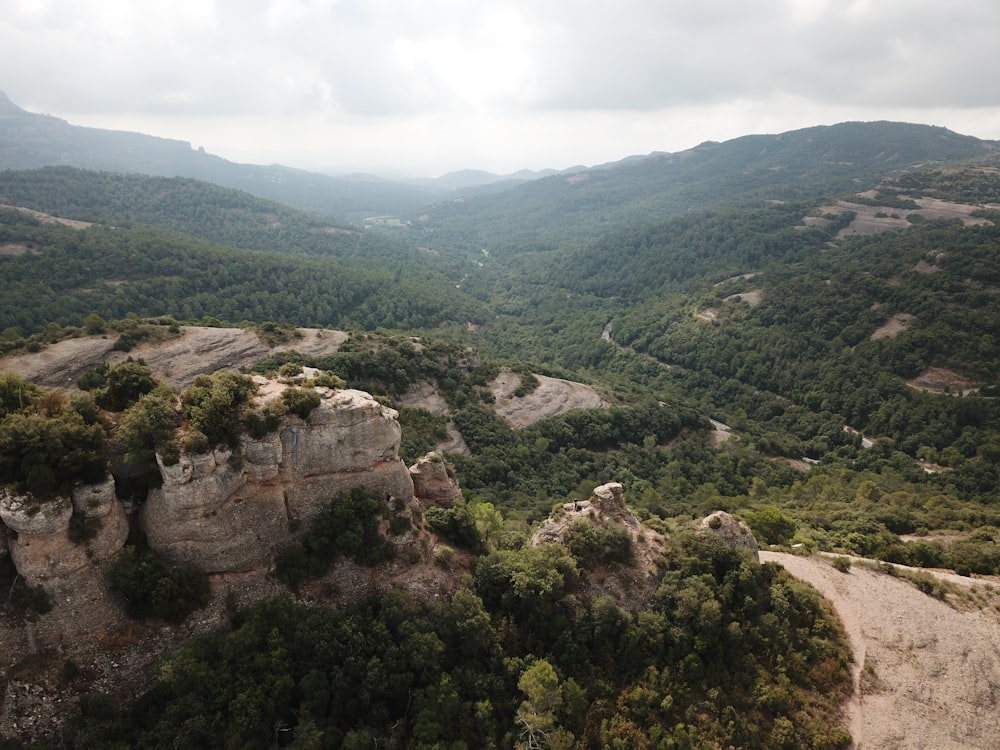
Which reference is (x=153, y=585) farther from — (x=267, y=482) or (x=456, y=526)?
(x=456, y=526)

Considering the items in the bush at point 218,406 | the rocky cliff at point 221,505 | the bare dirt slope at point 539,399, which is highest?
the bush at point 218,406

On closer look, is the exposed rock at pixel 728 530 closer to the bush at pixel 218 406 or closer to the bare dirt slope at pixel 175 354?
the bush at pixel 218 406

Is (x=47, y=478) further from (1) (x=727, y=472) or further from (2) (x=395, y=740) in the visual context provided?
(1) (x=727, y=472)

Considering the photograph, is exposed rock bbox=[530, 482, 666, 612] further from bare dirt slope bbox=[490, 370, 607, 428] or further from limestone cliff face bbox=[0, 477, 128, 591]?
bare dirt slope bbox=[490, 370, 607, 428]

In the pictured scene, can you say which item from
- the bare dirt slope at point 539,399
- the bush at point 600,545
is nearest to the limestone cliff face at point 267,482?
the bush at point 600,545

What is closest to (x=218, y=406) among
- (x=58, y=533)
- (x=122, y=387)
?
(x=122, y=387)

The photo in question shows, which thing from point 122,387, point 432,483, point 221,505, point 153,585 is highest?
point 122,387

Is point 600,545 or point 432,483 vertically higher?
point 432,483
